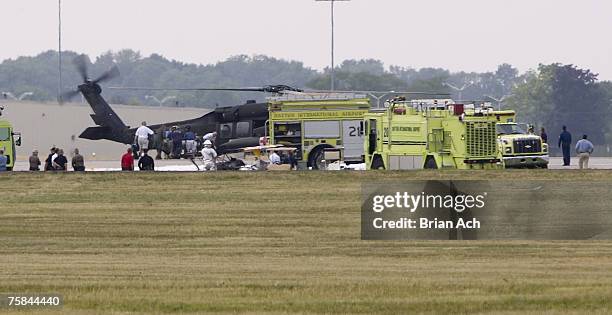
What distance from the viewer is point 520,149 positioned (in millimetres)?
43875

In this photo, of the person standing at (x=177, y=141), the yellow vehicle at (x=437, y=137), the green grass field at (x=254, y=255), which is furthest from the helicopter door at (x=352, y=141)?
the green grass field at (x=254, y=255)

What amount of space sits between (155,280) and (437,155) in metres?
22.9

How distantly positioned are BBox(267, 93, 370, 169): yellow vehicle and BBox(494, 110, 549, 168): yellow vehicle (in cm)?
652

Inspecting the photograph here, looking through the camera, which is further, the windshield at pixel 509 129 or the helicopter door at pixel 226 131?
the helicopter door at pixel 226 131

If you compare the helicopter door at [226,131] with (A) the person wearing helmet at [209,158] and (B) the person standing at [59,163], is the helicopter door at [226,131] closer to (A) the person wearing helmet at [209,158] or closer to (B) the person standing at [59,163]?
(A) the person wearing helmet at [209,158]

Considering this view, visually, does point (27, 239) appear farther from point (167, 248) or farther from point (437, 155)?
point (437, 155)

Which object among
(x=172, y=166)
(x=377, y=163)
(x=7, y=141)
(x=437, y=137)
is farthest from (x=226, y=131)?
(x=437, y=137)

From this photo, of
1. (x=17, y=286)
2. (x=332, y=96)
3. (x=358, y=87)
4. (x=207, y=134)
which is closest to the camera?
(x=17, y=286)

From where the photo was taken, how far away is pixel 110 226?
27891 millimetres

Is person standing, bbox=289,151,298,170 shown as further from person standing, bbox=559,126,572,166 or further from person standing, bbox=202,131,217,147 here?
person standing, bbox=559,126,572,166

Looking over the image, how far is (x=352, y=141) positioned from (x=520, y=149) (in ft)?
25.3

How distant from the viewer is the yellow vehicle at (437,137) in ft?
138

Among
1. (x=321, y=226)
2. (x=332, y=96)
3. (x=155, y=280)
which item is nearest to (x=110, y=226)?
(x=321, y=226)

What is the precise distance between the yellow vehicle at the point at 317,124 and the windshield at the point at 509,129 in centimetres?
620
